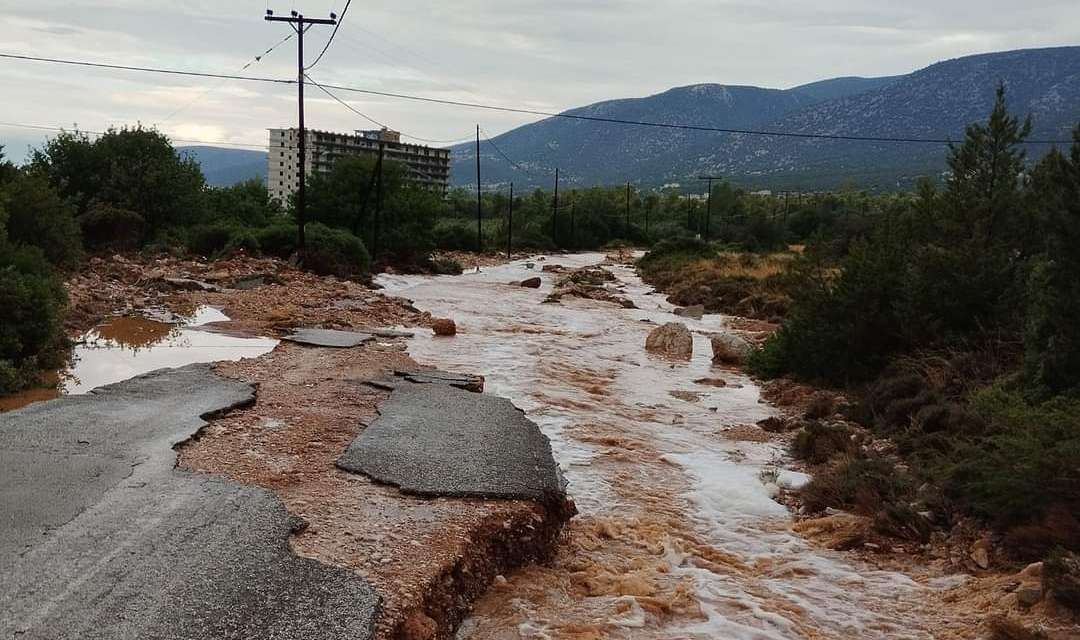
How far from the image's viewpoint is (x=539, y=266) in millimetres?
51969

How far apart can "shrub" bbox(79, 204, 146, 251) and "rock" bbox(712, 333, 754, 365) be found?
22.0 m

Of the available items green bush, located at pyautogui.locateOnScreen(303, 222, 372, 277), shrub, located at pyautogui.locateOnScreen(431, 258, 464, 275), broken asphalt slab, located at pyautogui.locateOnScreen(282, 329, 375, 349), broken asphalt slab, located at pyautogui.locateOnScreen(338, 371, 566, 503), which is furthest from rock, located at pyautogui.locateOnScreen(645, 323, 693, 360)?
shrub, located at pyautogui.locateOnScreen(431, 258, 464, 275)

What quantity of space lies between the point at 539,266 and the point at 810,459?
41724mm

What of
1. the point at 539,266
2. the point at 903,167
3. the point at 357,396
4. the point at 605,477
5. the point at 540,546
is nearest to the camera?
the point at 540,546

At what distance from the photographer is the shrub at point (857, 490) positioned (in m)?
8.53

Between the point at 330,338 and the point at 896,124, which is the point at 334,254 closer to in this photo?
the point at 330,338

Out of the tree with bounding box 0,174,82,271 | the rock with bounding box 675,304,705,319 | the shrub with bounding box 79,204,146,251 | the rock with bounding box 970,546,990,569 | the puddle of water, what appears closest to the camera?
the rock with bounding box 970,546,990,569

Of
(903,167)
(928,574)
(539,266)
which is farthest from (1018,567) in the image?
(903,167)

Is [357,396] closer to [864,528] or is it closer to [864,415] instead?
[864,528]

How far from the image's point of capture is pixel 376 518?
6289mm

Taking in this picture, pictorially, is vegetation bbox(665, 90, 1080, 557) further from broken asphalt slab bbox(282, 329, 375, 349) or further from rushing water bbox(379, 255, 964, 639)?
broken asphalt slab bbox(282, 329, 375, 349)

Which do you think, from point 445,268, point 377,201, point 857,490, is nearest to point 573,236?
point 445,268

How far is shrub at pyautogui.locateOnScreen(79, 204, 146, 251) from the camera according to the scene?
2995 cm

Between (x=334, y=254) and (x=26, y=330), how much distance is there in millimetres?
19660
